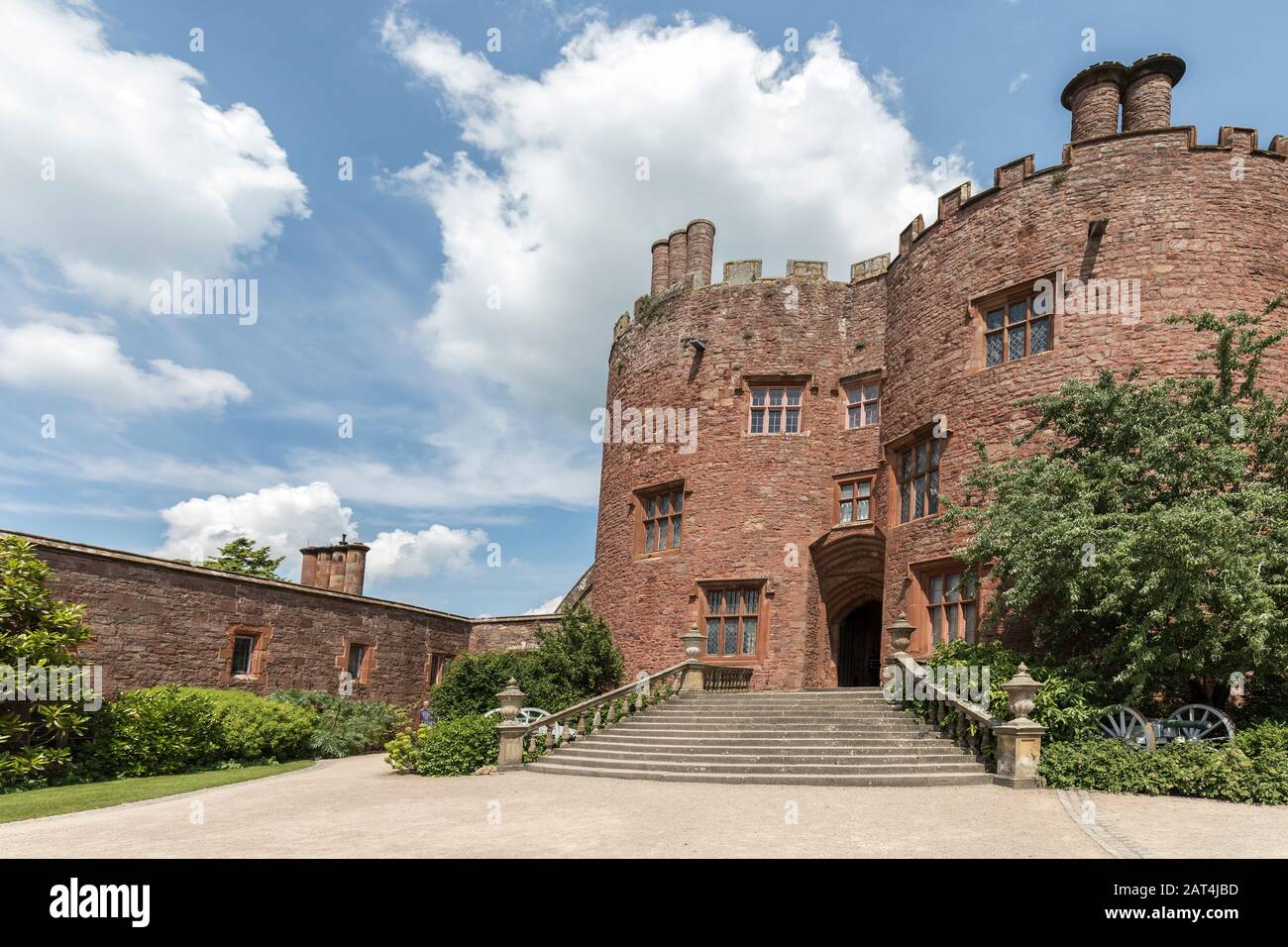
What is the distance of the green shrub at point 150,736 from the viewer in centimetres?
1395

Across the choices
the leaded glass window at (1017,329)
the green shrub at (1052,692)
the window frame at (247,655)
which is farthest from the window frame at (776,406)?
the window frame at (247,655)

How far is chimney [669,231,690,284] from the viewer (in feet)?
78.6

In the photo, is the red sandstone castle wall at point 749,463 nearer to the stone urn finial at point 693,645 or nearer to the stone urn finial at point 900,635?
the stone urn finial at point 693,645

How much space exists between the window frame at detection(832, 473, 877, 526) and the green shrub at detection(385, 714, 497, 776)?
10.1 meters

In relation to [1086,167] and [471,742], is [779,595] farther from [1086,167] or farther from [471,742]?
[1086,167]

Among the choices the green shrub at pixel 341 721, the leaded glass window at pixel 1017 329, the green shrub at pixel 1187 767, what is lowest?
the green shrub at pixel 341 721

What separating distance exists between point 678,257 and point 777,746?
50.9ft

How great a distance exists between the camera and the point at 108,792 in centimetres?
1179

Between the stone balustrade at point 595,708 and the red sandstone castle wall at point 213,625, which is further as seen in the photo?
the red sandstone castle wall at point 213,625

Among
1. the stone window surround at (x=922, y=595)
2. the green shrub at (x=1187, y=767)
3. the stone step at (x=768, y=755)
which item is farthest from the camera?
the stone window surround at (x=922, y=595)

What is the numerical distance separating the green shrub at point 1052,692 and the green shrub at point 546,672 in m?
8.75

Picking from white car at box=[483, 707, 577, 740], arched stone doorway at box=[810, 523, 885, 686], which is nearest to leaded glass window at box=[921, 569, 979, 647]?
arched stone doorway at box=[810, 523, 885, 686]

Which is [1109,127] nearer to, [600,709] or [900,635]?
[900,635]
